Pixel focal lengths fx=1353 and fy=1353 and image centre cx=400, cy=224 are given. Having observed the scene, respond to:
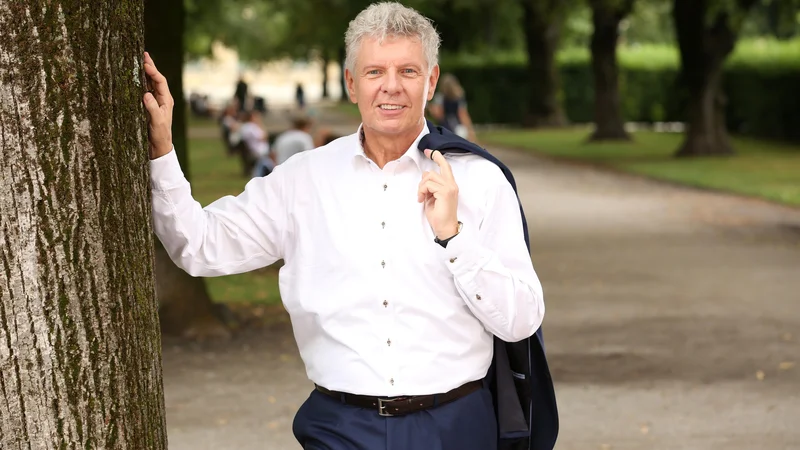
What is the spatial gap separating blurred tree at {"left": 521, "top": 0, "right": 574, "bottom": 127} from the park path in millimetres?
28884

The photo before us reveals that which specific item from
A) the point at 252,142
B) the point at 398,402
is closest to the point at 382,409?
the point at 398,402

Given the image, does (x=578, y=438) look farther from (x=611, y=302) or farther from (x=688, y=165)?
(x=688, y=165)

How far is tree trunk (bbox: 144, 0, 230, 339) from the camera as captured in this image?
34.7 feet

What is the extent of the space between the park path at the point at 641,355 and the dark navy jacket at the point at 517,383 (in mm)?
3599

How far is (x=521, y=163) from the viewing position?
101ft

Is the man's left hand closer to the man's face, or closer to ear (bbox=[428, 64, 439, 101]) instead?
the man's face

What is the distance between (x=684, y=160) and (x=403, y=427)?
1086 inches

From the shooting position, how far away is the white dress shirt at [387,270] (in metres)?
3.50

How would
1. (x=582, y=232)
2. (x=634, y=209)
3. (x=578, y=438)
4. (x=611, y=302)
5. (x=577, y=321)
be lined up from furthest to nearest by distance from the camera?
(x=634, y=209) < (x=582, y=232) < (x=611, y=302) < (x=577, y=321) < (x=578, y=438)

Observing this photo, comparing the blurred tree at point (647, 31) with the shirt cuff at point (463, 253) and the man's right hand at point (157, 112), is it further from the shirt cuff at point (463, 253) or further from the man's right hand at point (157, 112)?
the shirt cuff at point (463, 253)

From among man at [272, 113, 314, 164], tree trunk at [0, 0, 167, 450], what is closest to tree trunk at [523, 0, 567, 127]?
man at [272, 113, 314, 164]

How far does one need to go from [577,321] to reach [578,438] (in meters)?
3.68

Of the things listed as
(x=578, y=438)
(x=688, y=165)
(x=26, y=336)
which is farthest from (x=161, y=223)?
(x=688, y=165)

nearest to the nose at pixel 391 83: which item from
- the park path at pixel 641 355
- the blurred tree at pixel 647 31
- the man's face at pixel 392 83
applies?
the man's face at pixel 392 83
